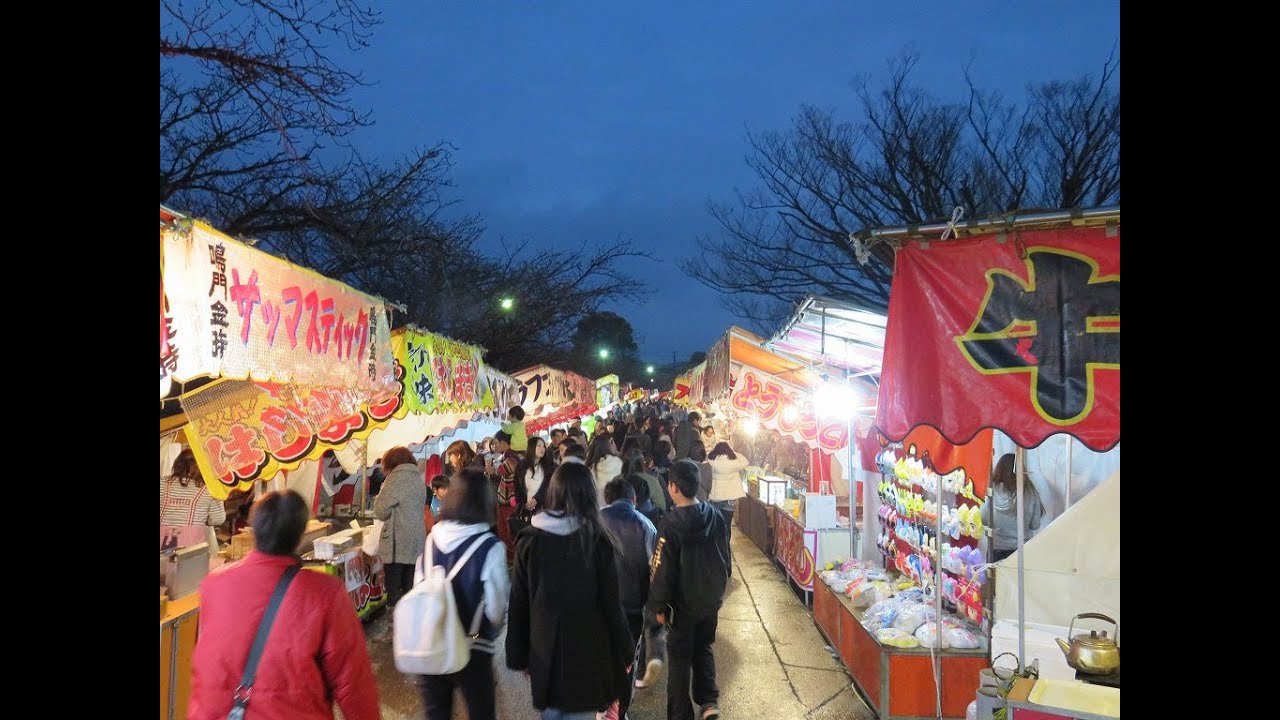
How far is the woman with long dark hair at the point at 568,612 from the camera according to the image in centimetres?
415

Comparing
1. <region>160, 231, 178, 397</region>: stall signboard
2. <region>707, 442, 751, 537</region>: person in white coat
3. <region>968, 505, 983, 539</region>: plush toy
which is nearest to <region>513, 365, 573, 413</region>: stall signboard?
<region>707, 442, 751, 537</region>: person in white coat

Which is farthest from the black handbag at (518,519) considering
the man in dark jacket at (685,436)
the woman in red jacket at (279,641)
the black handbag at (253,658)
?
the black handbag at (253,658)

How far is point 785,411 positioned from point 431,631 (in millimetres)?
8658

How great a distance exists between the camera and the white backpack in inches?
159

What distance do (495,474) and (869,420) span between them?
6.90 m

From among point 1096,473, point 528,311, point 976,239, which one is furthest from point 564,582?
point 528,311

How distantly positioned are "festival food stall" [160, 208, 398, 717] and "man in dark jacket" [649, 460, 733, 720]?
311 centimetres

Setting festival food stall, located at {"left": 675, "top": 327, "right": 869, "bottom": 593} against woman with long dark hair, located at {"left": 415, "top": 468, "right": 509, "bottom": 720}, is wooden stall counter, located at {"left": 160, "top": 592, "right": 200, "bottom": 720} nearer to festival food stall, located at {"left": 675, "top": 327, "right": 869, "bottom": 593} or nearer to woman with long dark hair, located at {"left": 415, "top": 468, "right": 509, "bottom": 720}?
woman with long dark hair, located at {"left": 415, "top": 468, "right": 509, "bottom": 720}

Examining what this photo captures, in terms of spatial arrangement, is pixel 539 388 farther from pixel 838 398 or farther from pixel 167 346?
pixel 167 346

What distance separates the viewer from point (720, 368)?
13266mm

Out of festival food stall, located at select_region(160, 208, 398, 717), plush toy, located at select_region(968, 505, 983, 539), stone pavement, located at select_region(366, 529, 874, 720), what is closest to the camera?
festival food stall, located at select_region(160, 208, 398, 717)

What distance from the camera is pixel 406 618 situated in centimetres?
405
